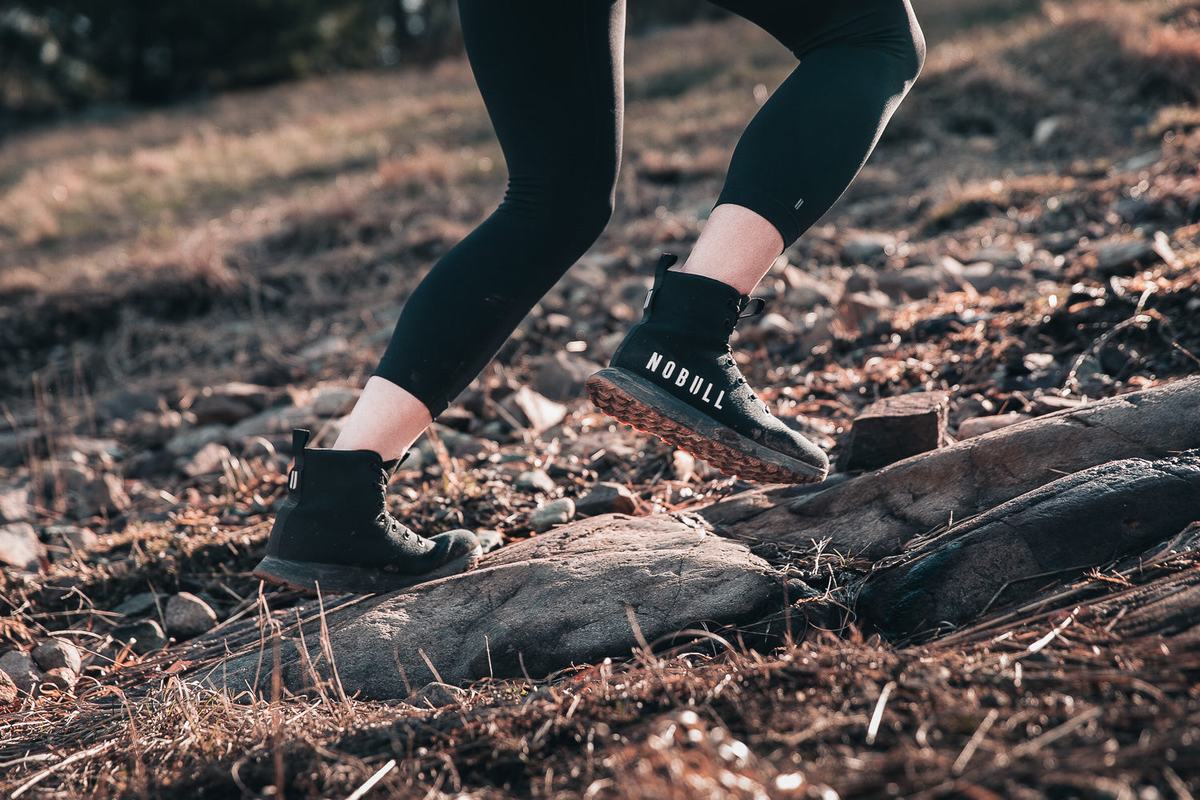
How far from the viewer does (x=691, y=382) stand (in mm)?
1703

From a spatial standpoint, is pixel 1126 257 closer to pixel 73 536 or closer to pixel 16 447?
pixel 73 536

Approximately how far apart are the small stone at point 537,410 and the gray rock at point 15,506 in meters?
1.39

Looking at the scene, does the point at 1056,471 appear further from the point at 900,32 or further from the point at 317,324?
the point at 317,324

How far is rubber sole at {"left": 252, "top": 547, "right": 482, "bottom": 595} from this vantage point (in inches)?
70.7

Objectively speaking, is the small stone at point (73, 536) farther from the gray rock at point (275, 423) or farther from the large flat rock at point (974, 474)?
the large flat rock at point (974, 474)

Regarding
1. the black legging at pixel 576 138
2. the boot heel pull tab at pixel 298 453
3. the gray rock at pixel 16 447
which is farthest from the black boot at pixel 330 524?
the gray rock at pixel 16 447

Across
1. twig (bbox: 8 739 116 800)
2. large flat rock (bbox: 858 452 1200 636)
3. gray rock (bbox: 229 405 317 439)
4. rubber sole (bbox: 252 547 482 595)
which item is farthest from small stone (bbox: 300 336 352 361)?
large flat rock (bbox: 858 452 1200 636)

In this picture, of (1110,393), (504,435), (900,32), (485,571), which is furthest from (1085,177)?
(485,571)

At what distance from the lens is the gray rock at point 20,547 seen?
2562 mm

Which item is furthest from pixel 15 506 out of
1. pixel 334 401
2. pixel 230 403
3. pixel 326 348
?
pixel 326 348

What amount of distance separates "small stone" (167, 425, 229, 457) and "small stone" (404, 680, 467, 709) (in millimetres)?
1901

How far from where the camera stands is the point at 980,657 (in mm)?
1258

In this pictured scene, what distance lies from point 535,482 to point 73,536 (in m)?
1.23

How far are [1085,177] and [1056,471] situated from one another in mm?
3315
